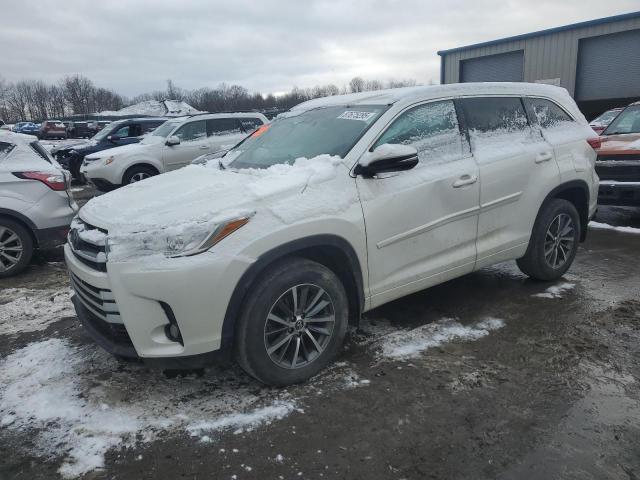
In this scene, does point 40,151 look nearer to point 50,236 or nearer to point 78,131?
point 50,236

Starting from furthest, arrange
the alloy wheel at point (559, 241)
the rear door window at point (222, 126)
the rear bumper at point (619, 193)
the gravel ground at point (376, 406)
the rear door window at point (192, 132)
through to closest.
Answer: the rear door window at point (222, 126) → the rear door window at point (192, 132) → the rear bumper at point (619, 193) → the alloy wheel at point (559, 241) → the gravel ground at point (376, 406)

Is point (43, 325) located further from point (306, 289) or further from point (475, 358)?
point (475, 358)

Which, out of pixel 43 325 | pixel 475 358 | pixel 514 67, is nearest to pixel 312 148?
pixel 475 358

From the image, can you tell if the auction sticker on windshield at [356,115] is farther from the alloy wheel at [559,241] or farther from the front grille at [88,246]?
the alloy wheel at [559,241]

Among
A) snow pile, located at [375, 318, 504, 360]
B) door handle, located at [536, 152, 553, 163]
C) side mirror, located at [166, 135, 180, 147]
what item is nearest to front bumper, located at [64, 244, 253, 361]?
snow pile, located at [375, 318, 504, 360]

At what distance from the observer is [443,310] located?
4.25 metres

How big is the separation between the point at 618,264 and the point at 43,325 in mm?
5902

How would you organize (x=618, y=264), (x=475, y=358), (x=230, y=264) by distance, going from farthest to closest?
(x=618, y=264) < (x=475, y=358) < (x=230, y=264)

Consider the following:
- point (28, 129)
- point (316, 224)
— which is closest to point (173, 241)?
point (316, 224)

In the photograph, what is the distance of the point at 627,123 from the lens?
8094 mm

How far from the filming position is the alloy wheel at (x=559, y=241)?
456 centimetres

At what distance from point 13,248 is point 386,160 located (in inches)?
185

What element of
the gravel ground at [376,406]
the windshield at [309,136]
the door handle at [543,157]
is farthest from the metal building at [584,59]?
the windshield at [309,136]

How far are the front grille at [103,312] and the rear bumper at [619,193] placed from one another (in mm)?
6886
